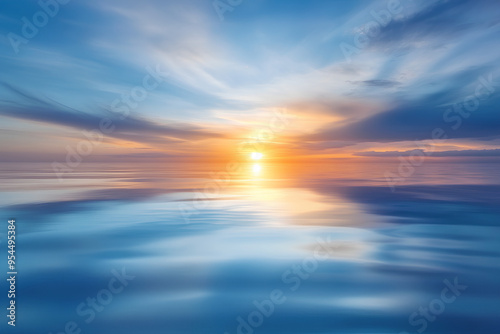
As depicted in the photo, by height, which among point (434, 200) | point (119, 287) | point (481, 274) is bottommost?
point (119, 287)

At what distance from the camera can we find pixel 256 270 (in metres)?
6.17

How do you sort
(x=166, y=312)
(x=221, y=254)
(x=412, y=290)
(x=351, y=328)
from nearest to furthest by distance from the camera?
(x=351, y=328) → (x=166, y=312) → (x=412, y=290) → (x=221, y=254)

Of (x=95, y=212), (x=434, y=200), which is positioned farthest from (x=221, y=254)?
(x=434, y=200)

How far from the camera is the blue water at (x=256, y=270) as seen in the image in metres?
4.73

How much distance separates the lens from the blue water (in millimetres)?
4730

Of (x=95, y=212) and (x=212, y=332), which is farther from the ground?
(x=95, y=212)

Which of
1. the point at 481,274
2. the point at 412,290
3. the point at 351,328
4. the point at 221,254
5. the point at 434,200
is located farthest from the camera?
the point at 434,200

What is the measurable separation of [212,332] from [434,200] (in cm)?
1127

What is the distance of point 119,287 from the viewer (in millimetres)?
5598

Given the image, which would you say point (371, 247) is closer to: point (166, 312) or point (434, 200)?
point (166, 312)

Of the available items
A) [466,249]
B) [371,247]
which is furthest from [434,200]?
[371,247]

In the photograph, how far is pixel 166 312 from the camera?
4855 millimetres

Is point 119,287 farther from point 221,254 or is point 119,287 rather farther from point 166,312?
point 221,254

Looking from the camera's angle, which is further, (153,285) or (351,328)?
(153,285)
